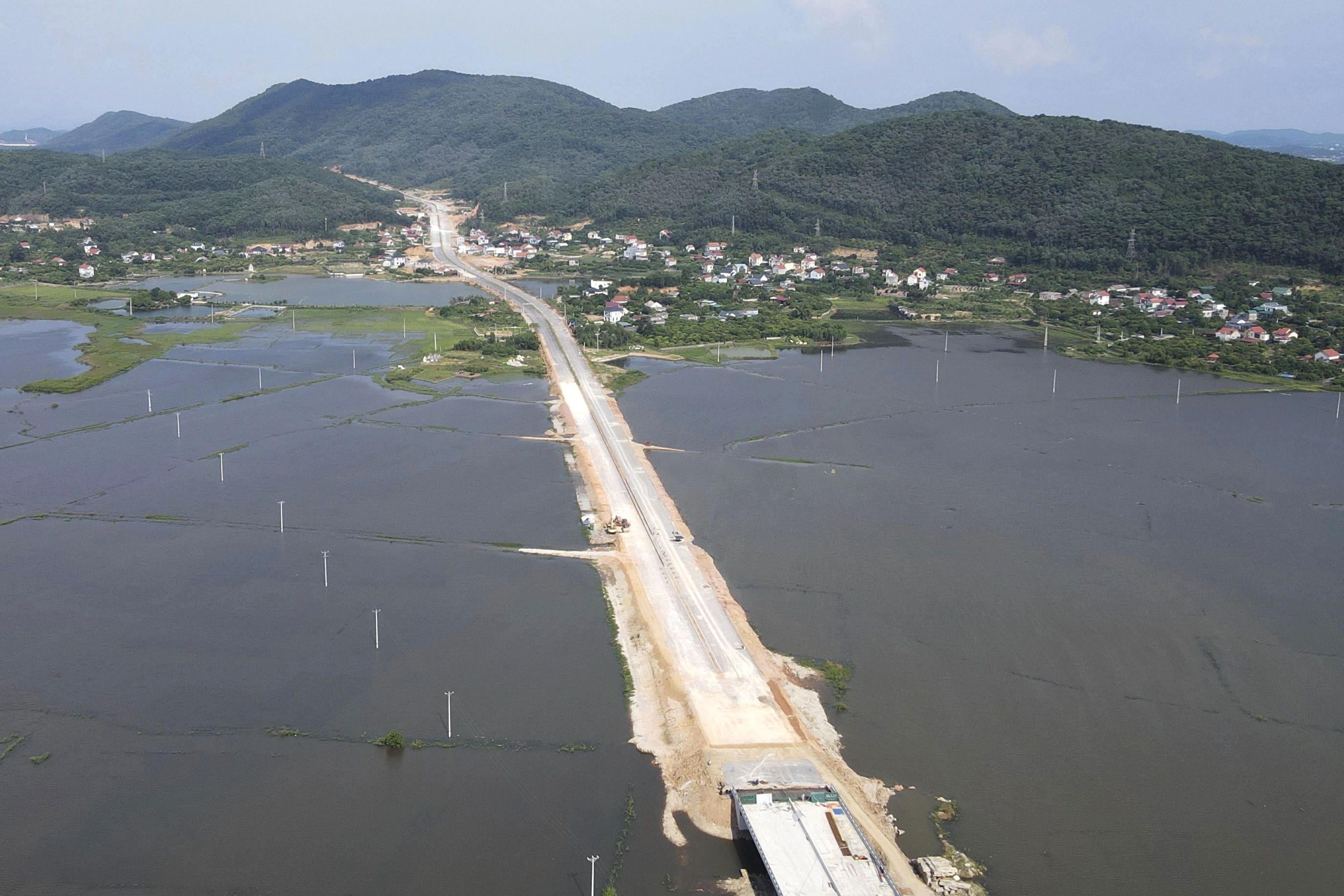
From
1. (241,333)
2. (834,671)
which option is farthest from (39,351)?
(834,671)

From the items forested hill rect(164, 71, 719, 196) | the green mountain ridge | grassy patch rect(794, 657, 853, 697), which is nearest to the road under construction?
grassy patch rect(794, 657, 853, 697)

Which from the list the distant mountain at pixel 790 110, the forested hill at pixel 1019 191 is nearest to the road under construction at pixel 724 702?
the forested hill at pixel 1019 191

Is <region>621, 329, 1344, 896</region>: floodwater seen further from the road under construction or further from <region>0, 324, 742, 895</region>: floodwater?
<region>0, 324, 742, 895</region>: floodwater

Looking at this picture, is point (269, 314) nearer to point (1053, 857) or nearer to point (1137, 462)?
point (1137, 462)

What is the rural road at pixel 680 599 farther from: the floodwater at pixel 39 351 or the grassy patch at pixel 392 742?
the floodwater at pixel 39 351

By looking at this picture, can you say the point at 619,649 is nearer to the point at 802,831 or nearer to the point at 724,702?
the point at 724,702

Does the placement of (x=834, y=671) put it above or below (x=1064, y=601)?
below

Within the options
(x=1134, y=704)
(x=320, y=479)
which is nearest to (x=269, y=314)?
(x=320, y=479)
